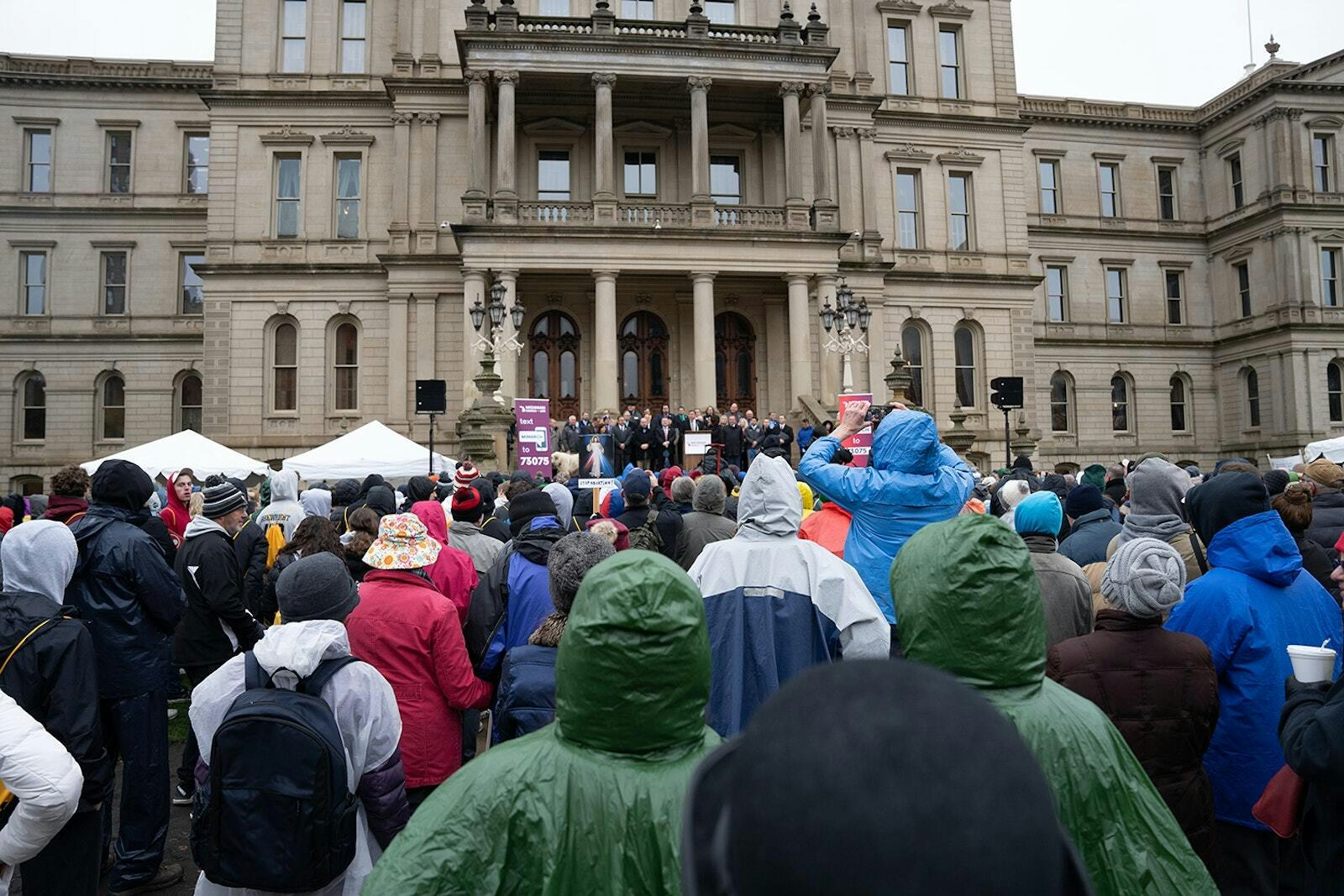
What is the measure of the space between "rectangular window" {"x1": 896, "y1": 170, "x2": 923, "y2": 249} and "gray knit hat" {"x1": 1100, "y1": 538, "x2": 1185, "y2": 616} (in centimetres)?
3098

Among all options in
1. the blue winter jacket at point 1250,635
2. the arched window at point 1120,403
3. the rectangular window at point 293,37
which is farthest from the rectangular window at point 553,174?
the blue winter jacket at point 1250,635

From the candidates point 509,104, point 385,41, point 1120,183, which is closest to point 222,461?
point 509,104

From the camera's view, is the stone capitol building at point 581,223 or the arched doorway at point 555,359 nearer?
the stone capitol building at point 581,223

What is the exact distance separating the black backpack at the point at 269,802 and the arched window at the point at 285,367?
2875 centimetres

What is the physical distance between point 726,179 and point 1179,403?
27466mm

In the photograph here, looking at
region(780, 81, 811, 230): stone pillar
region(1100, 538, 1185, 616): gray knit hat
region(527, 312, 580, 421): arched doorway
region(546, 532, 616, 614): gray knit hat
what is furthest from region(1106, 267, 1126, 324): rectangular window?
region(546, 532, 616, 614): gray knit hat

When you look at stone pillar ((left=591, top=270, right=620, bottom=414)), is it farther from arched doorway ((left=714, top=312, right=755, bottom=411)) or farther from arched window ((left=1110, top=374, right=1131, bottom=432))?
arched window ((left=1110, top=374, right=1131, bottom=432))

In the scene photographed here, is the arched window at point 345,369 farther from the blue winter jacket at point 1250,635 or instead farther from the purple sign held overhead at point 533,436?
the blue winter jacket at point 1250,635

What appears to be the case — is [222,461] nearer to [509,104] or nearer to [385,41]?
[509,104]

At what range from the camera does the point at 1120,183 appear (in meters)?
43.6

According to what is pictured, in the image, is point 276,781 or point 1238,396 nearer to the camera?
point 276,781

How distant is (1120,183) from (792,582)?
1847 inches

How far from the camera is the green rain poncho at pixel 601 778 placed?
2.01 m

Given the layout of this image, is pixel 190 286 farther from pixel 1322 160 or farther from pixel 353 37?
pixel 1322 160
